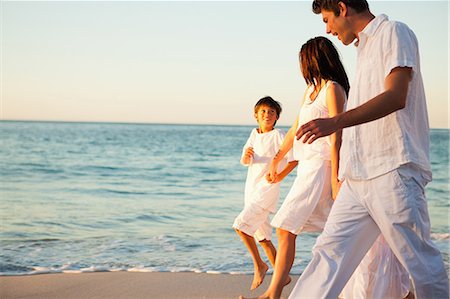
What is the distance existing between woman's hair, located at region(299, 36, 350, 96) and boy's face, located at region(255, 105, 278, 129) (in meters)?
1.07

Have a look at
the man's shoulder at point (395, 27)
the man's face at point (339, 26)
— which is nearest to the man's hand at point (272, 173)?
the man's face at point (339, 26)

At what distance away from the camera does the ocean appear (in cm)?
768

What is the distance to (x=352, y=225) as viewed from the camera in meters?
3.62

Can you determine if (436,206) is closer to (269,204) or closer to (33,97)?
(269,204)

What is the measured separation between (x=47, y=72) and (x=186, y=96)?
4.77m

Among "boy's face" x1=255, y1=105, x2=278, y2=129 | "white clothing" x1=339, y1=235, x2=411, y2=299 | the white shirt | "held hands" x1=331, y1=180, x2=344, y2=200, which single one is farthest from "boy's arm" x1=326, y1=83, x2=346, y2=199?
"boy's face" x1=255, y1=105, x2=278, y2=129

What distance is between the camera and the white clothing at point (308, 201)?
4.80 m

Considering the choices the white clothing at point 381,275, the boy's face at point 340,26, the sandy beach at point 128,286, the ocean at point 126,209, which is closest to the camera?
the boy's face at point 340,26

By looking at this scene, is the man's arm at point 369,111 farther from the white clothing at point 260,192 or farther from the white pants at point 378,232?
the white clothing at point 260,192

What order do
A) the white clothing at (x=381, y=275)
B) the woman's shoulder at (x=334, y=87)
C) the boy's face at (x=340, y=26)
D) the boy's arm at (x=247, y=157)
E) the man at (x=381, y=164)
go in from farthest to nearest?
the boy's arm at (x=247, y=157)
the woman's shoulder at (x=334, y=87)
the white clothing at (x=381, y=275)
the boy's face at (x=340, y=26)
the man at (x=381, y=164)

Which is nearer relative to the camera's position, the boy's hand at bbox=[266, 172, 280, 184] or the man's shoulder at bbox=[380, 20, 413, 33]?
the man's shoulder at bbox=[380, 20, 413, 33]

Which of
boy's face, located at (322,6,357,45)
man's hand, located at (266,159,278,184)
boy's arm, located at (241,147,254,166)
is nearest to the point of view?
boy's face, located at (322,6,357,45)

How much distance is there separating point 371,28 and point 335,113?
1.21 meters

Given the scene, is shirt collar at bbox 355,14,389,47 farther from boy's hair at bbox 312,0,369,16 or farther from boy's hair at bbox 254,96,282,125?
boy's hair at bbox 254,96,282,125
